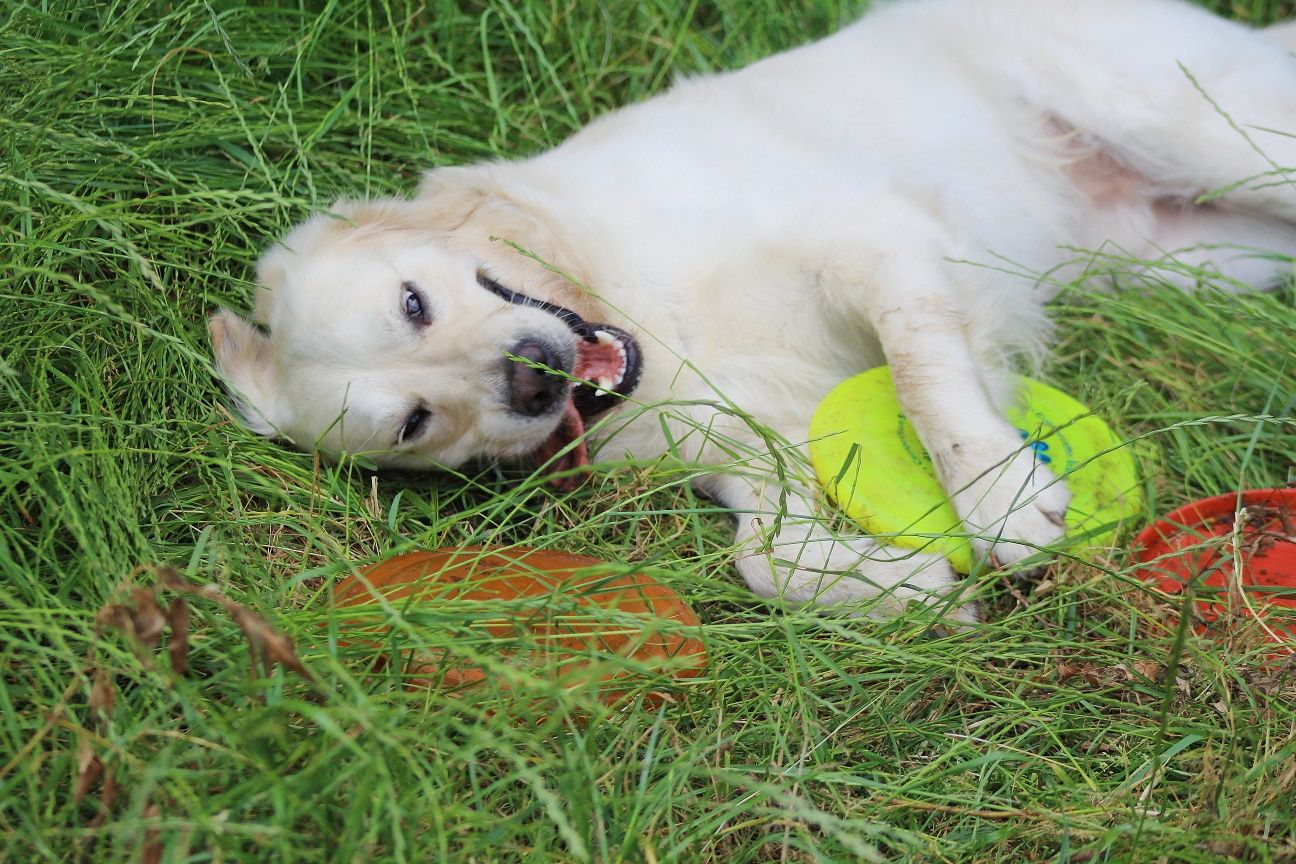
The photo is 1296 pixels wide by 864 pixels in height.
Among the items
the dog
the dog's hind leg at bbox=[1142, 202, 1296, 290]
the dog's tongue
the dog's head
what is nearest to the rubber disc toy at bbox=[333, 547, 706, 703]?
the dog

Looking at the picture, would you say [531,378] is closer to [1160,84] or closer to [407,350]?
[407,350]

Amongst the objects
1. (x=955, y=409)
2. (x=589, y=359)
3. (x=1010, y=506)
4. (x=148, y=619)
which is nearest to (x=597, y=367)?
(x=589, y=359)

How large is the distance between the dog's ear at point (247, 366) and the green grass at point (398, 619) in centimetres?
7

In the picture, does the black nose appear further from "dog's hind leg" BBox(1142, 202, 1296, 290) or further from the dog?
"dog's hind leg" BBox(1142, 202, 1296, 290)

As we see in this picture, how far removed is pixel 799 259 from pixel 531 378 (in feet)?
2.62

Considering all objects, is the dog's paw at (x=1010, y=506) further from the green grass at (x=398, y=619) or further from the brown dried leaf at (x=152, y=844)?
the brown dried leaf at (x=152, y=844)

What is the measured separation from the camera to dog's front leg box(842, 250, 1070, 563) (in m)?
2.57

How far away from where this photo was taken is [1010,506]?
252cm

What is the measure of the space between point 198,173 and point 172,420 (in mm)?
959

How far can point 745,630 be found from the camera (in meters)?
2.38

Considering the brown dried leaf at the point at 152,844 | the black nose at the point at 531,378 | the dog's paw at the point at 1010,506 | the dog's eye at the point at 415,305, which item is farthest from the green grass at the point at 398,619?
the dog's eye at the point at 415,305

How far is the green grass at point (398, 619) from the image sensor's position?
185 cm

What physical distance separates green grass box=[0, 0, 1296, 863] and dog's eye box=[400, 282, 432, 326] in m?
0.42

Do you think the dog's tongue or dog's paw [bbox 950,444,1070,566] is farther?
the dog's tongue
